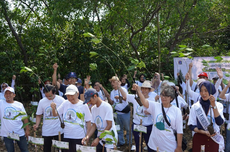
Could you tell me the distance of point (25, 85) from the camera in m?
9.54

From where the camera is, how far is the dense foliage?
25.7 feet

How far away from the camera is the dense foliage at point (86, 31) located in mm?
7839

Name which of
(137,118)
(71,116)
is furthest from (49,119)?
(137,118)

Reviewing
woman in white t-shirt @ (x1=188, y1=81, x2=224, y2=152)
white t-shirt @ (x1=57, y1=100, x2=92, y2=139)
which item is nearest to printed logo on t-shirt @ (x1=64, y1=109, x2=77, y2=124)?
white t-shirt @ (x1=57, y1=100, x2=92, y2=139)

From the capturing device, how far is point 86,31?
7820mm

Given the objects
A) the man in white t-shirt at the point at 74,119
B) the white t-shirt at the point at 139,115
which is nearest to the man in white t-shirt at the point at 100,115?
the man in white t-shirt at the point at 74,119

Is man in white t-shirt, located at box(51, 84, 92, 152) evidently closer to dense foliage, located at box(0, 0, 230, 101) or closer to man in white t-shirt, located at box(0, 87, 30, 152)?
man in white t-shirt, located at box(0, 87, 30, 152)

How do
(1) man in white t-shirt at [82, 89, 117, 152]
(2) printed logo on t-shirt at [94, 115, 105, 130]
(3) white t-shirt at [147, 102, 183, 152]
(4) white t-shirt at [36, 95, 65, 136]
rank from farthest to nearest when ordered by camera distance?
(4) white t-shirt at [36, 95, 65, 136]
(2) printed logo on t-shirt at [94, 115, 105, 130]
(1) man in white t-shirt at [82, 89, 117, 152]
(3) white t-shirt at [147, 102, 183, 152]

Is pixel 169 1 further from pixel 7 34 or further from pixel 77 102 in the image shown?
pixel 7 34

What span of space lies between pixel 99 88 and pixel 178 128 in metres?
2.85

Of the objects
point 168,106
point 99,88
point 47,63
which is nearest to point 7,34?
point 47,63

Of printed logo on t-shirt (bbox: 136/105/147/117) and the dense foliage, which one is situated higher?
the dense foliage

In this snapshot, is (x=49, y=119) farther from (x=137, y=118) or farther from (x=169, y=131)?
(x=169, y=131)

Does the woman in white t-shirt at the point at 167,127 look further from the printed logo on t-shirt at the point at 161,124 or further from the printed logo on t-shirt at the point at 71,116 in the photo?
the printed logo on t-shirt at the point at 71,116
